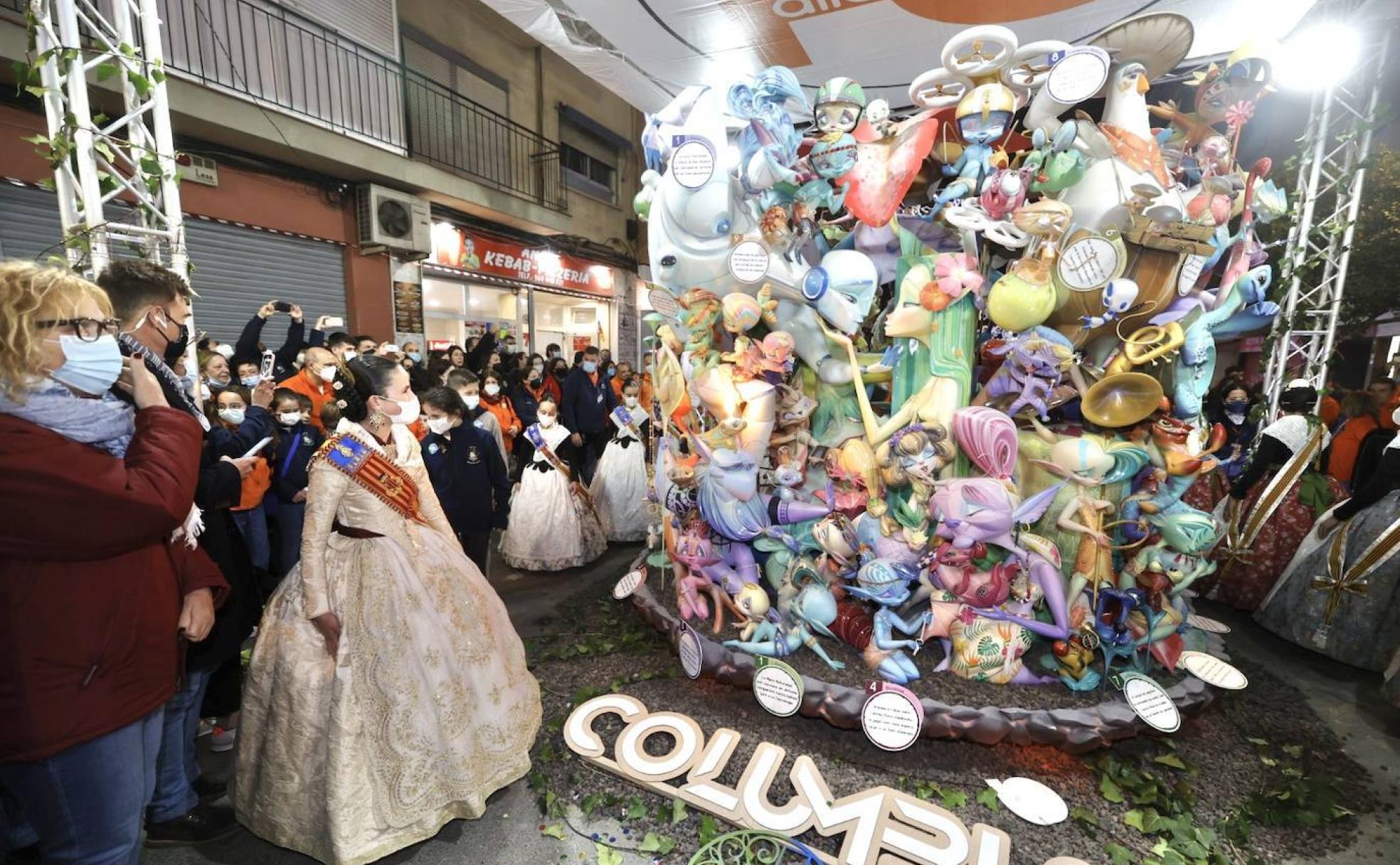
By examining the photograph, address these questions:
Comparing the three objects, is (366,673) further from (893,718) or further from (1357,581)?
(1357,581)

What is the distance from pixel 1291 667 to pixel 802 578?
3.05 metres

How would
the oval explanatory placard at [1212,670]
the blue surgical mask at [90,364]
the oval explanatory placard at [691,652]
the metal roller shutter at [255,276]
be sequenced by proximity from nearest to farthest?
the blue surgical mask at [90,364] → the oval explanatory placard at [1212,670] → the oval explanatory placard at [691,652] → the metal roller shutter at [255,276]

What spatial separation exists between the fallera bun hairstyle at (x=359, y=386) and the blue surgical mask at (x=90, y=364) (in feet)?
2.22

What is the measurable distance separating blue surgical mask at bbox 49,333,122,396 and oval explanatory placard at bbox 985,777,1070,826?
327 centimetres

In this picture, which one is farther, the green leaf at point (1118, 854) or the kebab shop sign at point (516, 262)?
the kebab shop sign at point (516, 262)

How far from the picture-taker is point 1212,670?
2.97m

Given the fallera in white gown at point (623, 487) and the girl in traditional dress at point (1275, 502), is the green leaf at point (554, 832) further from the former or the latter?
the girl in traditional dress at point (1275, 502)

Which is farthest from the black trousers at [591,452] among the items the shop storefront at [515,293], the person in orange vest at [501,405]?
the shop storefront at [515,293]

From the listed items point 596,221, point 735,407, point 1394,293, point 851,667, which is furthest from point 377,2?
point 1394,293

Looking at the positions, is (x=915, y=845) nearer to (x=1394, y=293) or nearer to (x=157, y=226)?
(x=157, y=226)

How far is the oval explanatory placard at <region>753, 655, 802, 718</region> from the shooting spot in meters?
2.78

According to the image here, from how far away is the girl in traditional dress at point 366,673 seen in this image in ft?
6.60

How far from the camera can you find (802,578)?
3336mm

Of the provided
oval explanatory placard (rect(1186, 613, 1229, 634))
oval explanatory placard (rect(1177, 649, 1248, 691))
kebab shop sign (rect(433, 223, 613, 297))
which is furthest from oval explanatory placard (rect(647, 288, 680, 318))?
kebab shop sign (rect(433, 223, 613, 297))
